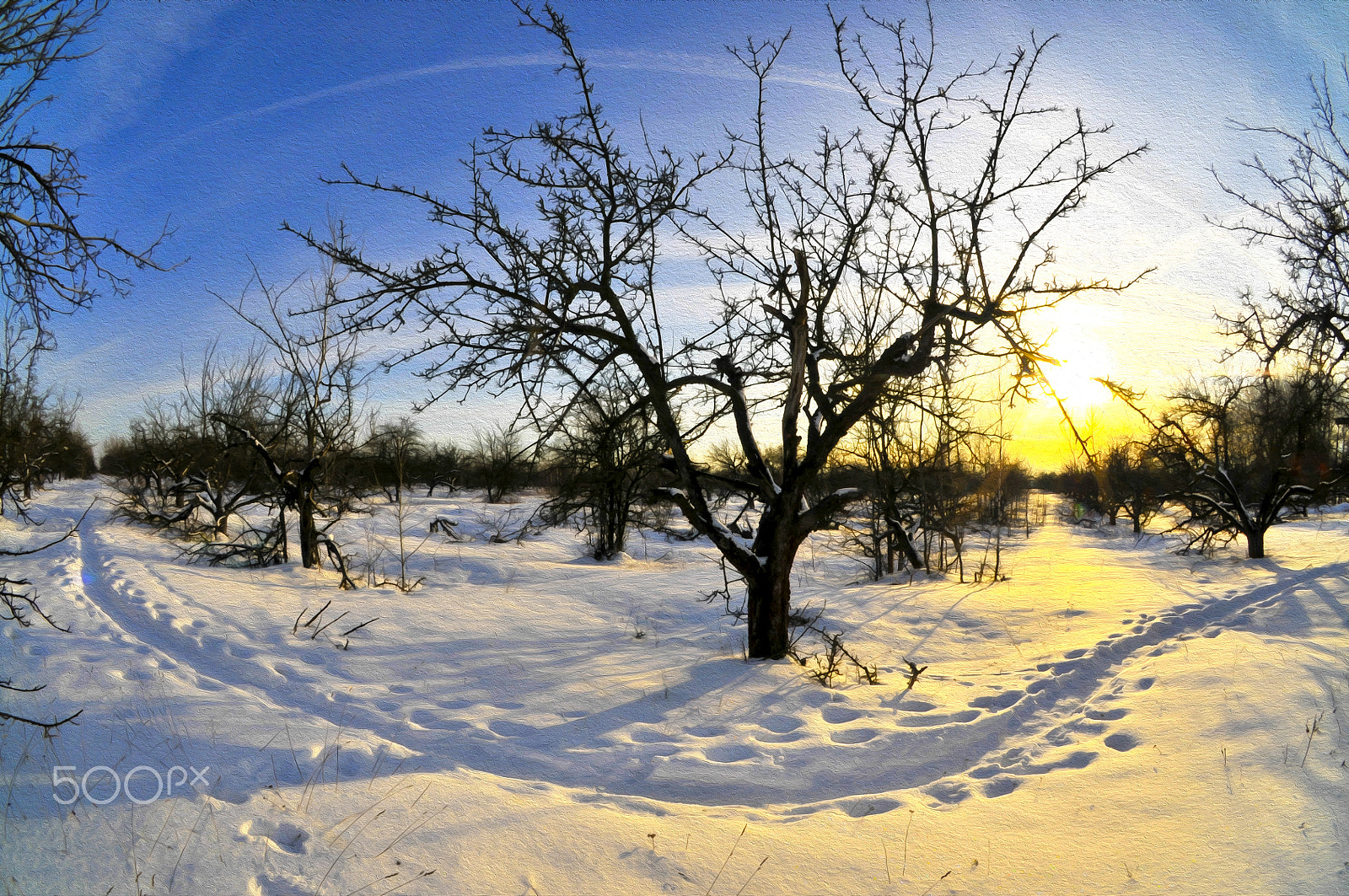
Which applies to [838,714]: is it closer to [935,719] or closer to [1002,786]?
[935,719]

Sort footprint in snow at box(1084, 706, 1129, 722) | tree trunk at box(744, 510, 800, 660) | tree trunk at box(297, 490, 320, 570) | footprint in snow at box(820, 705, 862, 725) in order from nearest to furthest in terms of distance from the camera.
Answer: footprint in snow at box(1084, 706, 1129, 722) → footprint in snow at box(820, 705, 862, 725) → tree trunk at box(744, 510, 800, 660) → tree trunk at box(297, 490, 320, 570)

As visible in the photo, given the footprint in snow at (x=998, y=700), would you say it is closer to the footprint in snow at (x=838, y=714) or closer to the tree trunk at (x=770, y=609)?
the footprint in snow at (x=838, y=714)

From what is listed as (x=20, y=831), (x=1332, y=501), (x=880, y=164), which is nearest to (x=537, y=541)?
(x=880, y=164)

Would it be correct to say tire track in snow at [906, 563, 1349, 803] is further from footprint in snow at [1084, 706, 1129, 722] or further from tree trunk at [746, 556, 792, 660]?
tree trunk at [746, 556, 792, 660]

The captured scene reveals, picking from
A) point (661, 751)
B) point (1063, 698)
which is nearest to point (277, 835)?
point (661, 751)

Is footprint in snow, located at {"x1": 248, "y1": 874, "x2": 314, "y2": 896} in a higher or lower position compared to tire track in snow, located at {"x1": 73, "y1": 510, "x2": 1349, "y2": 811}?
higher

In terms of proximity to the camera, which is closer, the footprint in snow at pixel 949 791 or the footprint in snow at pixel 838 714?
the footprint in snow at pixel 949 791

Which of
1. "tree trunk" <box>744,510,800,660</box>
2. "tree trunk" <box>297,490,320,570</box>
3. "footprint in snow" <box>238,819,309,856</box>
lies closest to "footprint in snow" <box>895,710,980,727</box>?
"tree trunk" <box>744,510,800,660</box>

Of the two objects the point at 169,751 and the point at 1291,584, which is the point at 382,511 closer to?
the point at 169,751

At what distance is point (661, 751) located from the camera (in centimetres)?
549

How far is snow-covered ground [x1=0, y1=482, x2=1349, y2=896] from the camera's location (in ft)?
11.5

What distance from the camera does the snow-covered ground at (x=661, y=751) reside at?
350 cm

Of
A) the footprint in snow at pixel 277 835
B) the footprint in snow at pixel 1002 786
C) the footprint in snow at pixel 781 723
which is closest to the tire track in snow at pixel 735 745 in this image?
the footprint in snow at pixel 1002 786

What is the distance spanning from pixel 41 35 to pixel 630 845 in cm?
582
